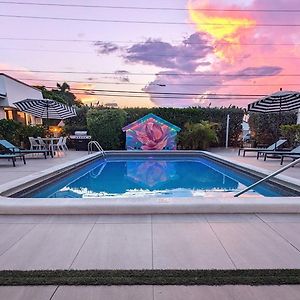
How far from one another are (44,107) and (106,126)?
3.57 m

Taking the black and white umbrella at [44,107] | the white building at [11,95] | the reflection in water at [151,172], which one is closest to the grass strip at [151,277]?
the reflection in water at [151,172]

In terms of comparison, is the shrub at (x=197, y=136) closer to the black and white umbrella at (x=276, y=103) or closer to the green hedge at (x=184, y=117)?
the green hedge at (x=184, y=117)

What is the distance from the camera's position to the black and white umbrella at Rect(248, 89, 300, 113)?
977cm

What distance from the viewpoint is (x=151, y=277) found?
2.20 meters

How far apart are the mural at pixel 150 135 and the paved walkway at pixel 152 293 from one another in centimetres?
1255

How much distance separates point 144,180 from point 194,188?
1.91 metres

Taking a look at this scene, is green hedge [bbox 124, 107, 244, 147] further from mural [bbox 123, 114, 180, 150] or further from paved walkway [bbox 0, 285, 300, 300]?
paved walkway [bbox 0, 285, 300, 300]

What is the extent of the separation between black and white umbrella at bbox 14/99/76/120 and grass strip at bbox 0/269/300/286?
9944 millimetres

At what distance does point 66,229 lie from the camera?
3.28 m

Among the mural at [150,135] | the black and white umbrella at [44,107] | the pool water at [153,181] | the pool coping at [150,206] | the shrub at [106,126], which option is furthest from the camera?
the shrub at [106,126]

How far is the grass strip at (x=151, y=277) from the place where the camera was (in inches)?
83.8

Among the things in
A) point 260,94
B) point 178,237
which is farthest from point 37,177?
point 260,94

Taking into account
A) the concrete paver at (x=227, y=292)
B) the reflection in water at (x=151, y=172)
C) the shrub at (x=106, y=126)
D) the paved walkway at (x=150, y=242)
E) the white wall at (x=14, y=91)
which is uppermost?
the white wall at (x=14, y=91)

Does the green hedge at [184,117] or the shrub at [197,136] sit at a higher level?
the green hedge at [184,117]
